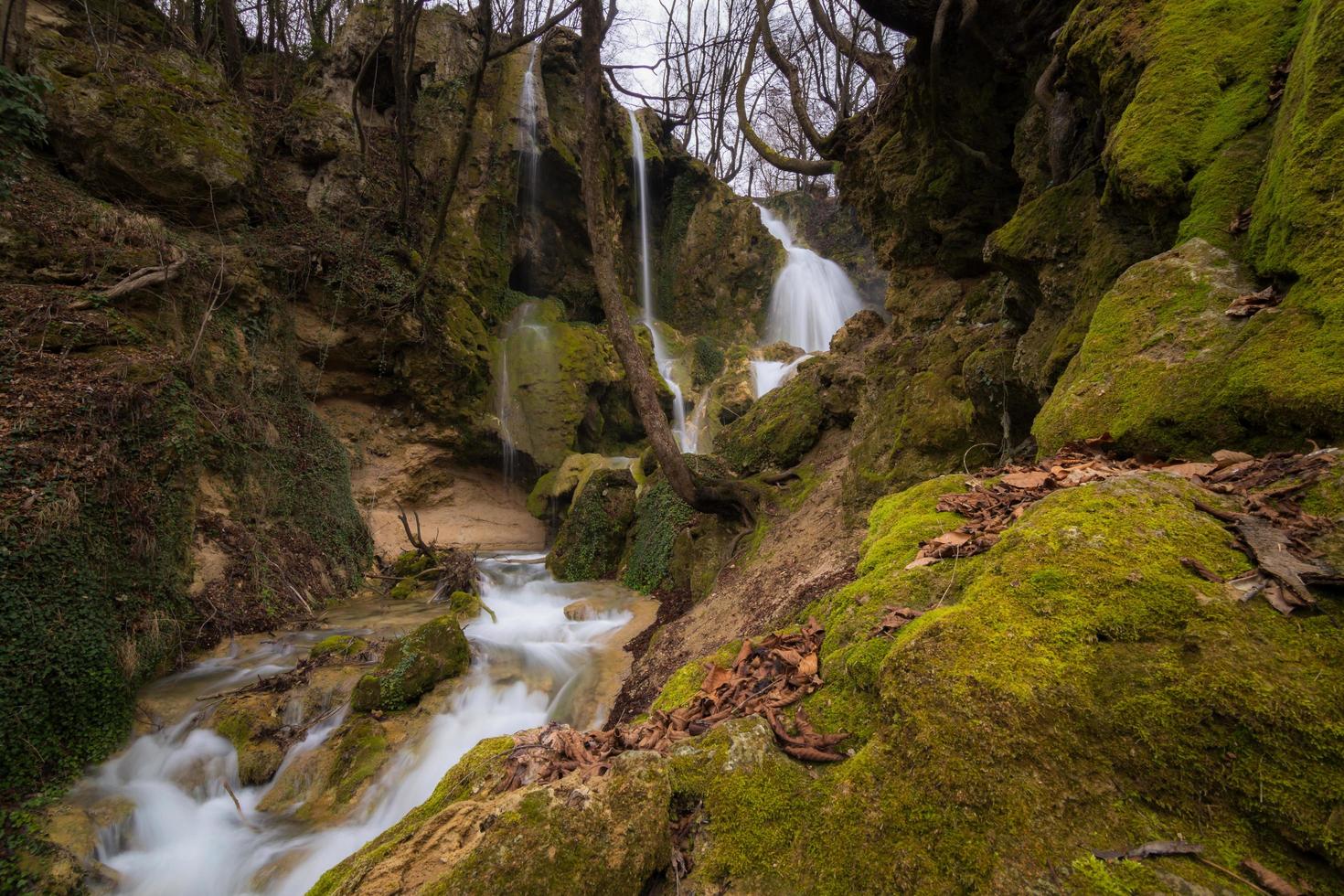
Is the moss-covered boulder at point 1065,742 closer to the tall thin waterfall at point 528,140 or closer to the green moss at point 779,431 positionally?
the green moss at point 779,431

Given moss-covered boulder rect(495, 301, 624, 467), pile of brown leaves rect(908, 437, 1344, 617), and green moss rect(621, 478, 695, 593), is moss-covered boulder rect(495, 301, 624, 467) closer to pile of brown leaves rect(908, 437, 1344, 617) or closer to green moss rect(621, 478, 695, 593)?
green moss rect(621, 478, 695, 593)

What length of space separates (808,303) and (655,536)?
751 inches

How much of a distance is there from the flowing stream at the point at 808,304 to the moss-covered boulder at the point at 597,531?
14.9 meters

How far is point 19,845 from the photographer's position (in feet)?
12.7

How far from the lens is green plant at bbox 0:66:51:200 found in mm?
7477

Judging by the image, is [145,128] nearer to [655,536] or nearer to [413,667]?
[413,667]

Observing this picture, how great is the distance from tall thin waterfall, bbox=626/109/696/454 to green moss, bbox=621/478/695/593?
29.4 feet

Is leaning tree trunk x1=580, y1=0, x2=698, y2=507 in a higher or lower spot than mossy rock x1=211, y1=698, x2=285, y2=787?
higher

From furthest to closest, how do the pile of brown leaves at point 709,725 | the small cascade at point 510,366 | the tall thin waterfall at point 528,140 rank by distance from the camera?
the tall thin waterfall at point 528,140 < the small cascade at point 510,366 < the pile of brown leaves at point 709,725

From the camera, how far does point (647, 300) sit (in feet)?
79.7

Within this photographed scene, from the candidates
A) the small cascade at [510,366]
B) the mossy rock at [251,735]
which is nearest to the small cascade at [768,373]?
the small cascade at [510,366]

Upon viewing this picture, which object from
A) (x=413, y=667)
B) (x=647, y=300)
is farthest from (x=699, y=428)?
(x=413, y=667)

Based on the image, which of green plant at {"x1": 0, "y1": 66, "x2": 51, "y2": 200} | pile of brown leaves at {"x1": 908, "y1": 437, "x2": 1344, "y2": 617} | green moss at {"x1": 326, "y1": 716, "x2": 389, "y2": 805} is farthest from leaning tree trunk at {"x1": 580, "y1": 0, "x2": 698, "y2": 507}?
green plant at {"x1": 0, "y1": 66, "x2": 51, "y2": 200}

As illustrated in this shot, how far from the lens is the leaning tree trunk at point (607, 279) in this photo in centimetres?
672
